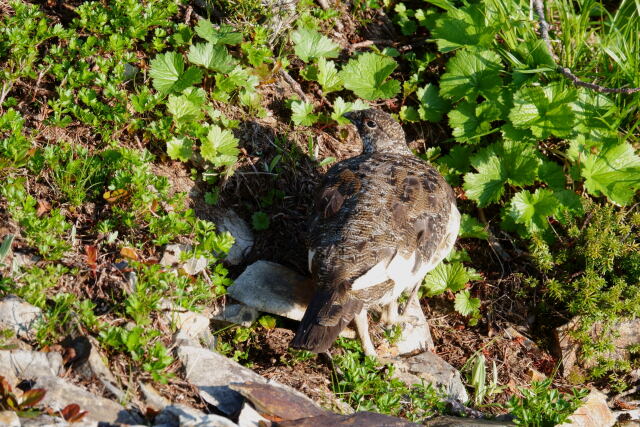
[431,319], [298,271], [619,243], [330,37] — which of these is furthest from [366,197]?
[330,37]

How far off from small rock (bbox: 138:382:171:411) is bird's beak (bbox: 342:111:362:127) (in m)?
3.17

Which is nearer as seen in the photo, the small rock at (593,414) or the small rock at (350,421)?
the small rock at (350,421)

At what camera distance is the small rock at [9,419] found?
9.61 ft

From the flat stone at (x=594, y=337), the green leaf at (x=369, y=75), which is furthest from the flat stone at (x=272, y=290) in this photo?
the flat stone at (x=594, y=337)

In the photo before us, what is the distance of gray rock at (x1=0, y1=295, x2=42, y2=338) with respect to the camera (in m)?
3.53

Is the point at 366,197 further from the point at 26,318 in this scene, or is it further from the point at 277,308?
the point at 26,318

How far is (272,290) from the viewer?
486cm

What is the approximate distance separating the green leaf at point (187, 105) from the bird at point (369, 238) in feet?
3.76

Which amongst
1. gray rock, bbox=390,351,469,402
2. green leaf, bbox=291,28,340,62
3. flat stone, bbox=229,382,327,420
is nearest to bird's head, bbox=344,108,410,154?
green leaf, bbox=291,28,340,62

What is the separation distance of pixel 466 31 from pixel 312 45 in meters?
1.41

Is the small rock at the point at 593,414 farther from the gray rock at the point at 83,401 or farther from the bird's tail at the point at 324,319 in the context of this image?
the gray rock at the point at 83,401

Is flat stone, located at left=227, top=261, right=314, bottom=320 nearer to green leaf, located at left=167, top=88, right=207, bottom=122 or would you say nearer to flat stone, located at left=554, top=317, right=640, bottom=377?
green leaf, located at left=167, top=88, right=207, bottom=122

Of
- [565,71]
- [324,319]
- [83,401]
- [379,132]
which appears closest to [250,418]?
[83,401]

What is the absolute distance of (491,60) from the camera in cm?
619
